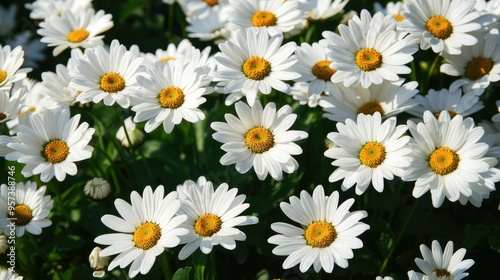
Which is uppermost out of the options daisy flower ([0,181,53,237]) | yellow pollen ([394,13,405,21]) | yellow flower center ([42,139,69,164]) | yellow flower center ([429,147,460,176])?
yellow pollen ([394,13,405,21])

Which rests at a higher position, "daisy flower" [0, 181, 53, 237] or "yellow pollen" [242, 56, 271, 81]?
"yellow pollen" [242, 56, 271, 81]

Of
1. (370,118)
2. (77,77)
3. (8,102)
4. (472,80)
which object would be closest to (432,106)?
(472,80)

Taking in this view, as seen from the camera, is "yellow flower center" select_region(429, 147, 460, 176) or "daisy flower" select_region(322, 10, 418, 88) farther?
"daisy flower" select_region(322, 10, 418, 88)

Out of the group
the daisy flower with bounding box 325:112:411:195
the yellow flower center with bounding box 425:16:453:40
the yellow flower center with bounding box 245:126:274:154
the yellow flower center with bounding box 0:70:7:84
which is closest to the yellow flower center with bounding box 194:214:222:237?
the yellow flower center with bounding box 245:126:274:154

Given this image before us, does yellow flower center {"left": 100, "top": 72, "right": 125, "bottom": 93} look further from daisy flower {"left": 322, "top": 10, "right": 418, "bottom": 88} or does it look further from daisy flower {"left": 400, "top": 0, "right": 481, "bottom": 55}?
daisy flower {"left": 400, "top": 0, "right": 481, "bottom": 55}

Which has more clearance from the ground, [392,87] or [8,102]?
[392,87]

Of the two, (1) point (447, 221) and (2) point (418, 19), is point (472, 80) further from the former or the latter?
(1) point (447, 221)

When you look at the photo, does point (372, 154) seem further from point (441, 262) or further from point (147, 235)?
point (147, 235)
